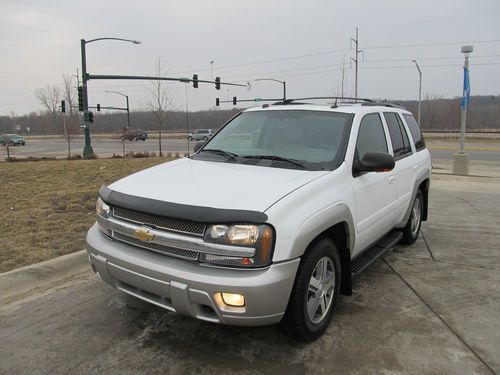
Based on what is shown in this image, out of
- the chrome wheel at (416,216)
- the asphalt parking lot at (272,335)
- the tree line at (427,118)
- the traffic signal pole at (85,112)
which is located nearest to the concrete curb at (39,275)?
the asphalt parking lot at (272,335)

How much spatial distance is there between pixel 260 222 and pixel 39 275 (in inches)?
118

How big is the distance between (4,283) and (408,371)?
373 cm

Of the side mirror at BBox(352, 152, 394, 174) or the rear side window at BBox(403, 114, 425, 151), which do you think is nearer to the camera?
the side mirror at BBox(352, 152, 394, 174)

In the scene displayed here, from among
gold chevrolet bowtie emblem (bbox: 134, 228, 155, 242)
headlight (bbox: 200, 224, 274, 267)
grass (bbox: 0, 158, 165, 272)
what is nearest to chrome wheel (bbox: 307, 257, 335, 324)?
headlight (bbox: 200, 224, 274, 267)

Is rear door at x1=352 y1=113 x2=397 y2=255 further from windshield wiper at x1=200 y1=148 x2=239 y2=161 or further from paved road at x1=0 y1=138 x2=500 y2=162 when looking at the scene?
paved road at x1=0 y1=138 x2=500 y2=162

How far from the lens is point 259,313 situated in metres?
2.74

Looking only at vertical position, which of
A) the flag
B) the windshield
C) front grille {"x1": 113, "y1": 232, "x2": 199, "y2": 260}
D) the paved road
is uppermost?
the flag

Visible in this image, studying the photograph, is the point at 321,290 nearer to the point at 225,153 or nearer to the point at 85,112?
the point at 225,153

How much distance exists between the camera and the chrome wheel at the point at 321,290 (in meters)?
3.21

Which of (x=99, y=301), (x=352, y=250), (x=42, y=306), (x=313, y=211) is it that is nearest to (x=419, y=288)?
(x=352, y=250)

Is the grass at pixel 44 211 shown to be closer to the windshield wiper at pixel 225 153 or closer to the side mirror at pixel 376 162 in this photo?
the windshield wiper at pixel 225 153

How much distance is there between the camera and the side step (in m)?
3.94

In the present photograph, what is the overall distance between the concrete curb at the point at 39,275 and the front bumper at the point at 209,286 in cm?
187

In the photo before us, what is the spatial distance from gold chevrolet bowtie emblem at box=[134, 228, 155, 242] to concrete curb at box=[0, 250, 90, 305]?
6.34 feet
